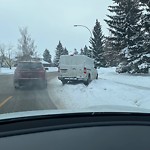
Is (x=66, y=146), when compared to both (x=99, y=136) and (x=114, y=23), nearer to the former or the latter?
(x=99, y=136)

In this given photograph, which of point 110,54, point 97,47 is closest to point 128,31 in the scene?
point 110,54

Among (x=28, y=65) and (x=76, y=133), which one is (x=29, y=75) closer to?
(x=28, y=65)

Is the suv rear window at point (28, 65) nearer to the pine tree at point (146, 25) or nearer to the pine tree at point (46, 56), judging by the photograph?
the pine tree at point (146, 25)

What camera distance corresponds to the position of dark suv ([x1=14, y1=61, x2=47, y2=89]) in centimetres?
2473

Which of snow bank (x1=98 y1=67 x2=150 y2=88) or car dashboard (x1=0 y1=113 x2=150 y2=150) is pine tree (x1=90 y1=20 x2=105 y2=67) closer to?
snow bank (x1=98 y1=67 x2=150 y2=88)

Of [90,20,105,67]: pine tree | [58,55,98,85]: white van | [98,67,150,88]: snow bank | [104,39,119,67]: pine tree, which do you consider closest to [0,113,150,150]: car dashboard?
[98,67,150,88]: snow bank

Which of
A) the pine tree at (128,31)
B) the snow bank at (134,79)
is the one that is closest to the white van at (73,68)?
the snow bank at (134,79)

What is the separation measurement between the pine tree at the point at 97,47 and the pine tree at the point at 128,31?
2665 cm

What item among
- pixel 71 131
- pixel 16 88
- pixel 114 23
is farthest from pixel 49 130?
pixel 114 23

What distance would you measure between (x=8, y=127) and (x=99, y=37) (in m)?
74.7

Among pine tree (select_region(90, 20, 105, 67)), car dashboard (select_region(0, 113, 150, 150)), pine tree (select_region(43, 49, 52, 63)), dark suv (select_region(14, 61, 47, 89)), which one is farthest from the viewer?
pine tree (select_region(43, 49, 52, 63))

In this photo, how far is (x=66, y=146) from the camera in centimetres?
273

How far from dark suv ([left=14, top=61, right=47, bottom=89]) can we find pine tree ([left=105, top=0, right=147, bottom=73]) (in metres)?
18.9

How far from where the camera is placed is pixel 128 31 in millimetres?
45562
